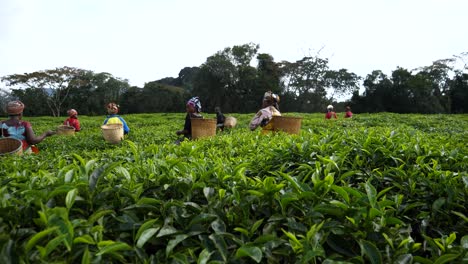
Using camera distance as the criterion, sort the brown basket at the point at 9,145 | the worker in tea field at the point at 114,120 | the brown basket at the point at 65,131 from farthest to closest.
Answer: the brown basket at the point at 65,131 < the worker in tea field at the point at 114,120 < the brown basket at the point at 9,145

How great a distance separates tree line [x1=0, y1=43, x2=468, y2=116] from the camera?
3169 centimetres

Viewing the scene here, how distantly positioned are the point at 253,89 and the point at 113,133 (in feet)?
88.6

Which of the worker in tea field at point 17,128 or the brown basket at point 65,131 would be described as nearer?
the worker in tea field at point 17,128

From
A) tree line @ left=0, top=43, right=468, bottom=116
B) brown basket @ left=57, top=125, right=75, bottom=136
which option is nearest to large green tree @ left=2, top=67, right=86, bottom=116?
tree line @ left=0, top=43, right=468, bottom=116

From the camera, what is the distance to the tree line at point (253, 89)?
104ft

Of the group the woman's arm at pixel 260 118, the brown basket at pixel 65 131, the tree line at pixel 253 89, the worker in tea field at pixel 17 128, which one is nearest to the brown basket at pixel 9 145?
the worker in tea field at pixel 17 128

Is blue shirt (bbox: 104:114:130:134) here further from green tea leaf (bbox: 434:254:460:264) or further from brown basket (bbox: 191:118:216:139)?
green tea leaf (bbox: 434:254:460:264)

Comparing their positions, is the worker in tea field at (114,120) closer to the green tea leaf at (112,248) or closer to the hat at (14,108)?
the hat at (14,108)

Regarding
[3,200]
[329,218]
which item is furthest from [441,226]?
[3,200]

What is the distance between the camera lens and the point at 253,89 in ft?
107

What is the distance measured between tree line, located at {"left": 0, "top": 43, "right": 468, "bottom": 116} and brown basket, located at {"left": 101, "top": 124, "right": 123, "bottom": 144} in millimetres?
26264

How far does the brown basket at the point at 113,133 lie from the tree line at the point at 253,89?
1034 inches

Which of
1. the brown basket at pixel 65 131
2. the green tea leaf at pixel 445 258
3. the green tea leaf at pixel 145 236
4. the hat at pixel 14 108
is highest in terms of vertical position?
the hat at pixel 14 108

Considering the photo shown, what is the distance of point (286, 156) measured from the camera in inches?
92.8
